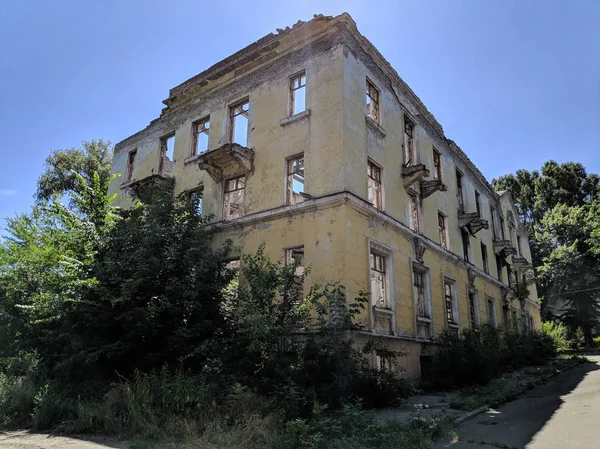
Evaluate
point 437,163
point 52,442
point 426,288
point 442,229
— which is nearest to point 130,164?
point 437,163

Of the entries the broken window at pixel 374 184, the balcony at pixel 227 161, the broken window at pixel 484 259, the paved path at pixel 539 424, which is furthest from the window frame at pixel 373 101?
the broken window at pixel 484 259

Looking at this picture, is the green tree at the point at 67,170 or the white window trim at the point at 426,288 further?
the green tree at the point at 67,170

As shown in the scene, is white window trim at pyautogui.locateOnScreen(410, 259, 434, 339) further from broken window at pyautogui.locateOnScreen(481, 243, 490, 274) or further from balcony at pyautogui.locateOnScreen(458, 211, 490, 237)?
broken window at pyautogui.locateOnScreen(481, 243, 490, 274)

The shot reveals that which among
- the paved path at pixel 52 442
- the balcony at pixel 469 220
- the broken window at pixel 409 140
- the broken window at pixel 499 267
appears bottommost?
the paved path at pixel 52 442

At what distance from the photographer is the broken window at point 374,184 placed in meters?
→ 14.5

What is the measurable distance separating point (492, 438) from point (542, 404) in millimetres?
4277

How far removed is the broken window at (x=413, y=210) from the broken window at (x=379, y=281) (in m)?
3.32

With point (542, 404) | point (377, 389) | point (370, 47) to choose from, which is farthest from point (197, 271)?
point (370, 47)

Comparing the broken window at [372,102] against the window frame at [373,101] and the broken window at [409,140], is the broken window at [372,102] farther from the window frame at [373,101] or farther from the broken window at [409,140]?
the broken window at [409,140]

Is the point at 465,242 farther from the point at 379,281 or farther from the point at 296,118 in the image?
the point at 296,118

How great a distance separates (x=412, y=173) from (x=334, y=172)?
4679mm

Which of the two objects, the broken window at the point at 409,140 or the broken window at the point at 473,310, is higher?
the broken window at the point at 409,140

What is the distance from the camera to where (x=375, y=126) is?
1483 cm

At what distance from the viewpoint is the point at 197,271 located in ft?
37.3
